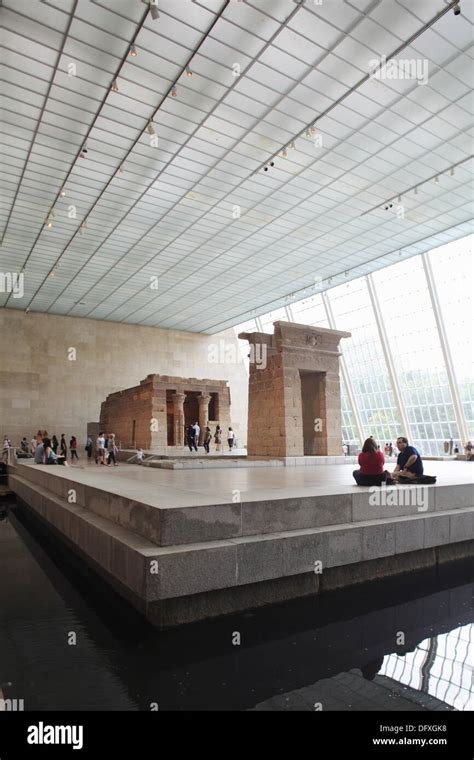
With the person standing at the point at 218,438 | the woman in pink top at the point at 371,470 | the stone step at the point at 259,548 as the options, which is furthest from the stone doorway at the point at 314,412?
the person standing at the point at 218,438

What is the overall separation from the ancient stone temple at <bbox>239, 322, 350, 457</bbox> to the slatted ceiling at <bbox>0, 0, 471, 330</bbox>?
5.07m

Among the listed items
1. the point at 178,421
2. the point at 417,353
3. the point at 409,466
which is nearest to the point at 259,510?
the point at 409,466

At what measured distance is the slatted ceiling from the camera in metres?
9.90

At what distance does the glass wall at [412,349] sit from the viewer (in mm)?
21016

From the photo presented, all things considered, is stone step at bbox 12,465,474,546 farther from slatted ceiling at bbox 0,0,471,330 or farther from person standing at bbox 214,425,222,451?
person standing at bbox 214,425,222,451

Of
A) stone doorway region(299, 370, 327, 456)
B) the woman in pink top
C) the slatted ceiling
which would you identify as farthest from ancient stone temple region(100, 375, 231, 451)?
the woman in pink top

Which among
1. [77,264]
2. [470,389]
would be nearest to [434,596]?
[470,389]

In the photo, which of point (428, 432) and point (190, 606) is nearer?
point (190, 606)

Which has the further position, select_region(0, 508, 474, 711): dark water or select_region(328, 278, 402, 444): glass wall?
select_region(328, 278, 402, 444): glass wall

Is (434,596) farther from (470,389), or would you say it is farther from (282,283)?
(282,283)

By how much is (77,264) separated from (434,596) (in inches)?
811
